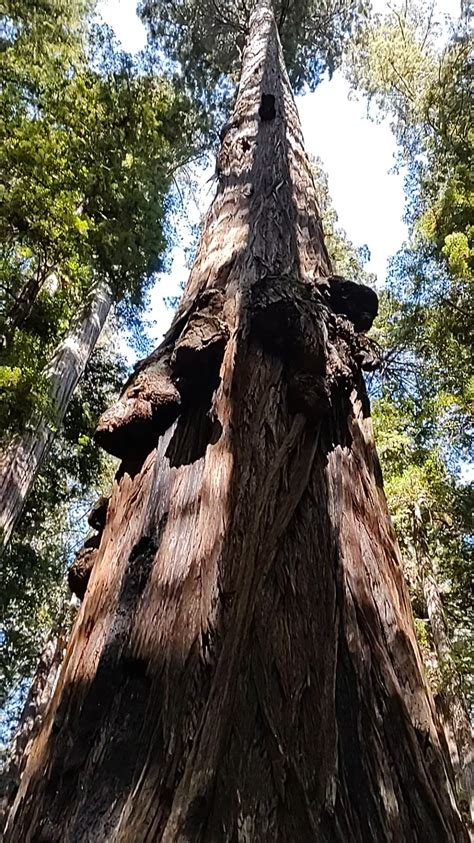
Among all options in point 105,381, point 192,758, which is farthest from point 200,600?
point 105,381

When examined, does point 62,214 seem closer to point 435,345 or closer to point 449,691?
point 435,345

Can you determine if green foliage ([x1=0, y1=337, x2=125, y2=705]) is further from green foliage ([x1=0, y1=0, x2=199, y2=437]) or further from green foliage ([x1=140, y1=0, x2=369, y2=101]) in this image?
green foliage ([x1=140, y1=0, x2=369, y2=101])

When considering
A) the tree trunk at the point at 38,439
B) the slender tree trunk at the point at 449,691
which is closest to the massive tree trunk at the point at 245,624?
the tree trunk at the point at 38,439

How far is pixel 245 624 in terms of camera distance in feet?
4.48

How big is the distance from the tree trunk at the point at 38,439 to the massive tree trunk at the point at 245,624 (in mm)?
3722

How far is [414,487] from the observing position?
762 centimetres

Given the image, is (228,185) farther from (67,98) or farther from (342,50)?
(342,50)

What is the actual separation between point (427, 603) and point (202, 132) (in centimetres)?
1096

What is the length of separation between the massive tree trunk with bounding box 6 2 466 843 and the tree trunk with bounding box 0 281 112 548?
372 cm

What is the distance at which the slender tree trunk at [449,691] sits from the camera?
6.55 meters

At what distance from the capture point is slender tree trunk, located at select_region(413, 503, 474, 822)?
6547 mm

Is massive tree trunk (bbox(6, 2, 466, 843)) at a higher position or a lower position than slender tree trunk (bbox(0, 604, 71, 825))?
lower

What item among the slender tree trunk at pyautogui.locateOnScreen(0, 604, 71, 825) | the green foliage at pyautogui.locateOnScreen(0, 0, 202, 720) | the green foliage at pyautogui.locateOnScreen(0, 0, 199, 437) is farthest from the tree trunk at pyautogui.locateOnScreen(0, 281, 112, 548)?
the slender tree trunk at pyautogui.locateOnScreen(0, 604, 71, 825)

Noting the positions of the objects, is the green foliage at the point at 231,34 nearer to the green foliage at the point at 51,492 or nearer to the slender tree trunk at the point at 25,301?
the green foliage at the point at 51,492
